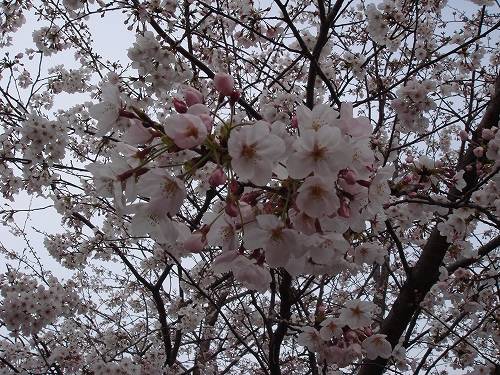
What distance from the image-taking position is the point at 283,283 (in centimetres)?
291

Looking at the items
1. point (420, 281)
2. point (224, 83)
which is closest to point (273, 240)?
point (224, 83)

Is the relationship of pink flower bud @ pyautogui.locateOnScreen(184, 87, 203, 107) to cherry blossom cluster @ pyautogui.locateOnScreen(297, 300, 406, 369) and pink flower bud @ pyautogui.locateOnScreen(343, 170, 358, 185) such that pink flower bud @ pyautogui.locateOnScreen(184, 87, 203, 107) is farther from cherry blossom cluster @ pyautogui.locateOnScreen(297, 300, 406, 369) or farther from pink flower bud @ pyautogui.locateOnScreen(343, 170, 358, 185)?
cherry blossom cluster @ pyautogui.locateOnScreen(297, 300, 406, 369)

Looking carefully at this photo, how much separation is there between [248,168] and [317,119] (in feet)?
0.90

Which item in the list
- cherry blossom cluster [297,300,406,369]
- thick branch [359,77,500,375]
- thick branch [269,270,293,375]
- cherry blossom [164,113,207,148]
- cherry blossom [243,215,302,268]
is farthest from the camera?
thick branch [359,77,500,375]

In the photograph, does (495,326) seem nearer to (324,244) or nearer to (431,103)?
(431,103)

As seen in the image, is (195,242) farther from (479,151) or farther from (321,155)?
(479,151)

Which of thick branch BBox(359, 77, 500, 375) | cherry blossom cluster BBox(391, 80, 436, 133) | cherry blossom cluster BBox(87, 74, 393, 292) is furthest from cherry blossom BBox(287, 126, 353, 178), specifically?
thick branch BBox(359, 77, 500, 375)

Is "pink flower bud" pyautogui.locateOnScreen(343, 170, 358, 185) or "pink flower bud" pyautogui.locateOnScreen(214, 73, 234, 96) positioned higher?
"pink flower bud" pyautogui.locateOnScreen(214, 73, 234, 96)

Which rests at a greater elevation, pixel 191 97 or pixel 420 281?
pixel 420 281

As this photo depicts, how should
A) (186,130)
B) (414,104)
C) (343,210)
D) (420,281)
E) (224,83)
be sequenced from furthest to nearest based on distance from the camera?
1. (420,281)
2. (414,104)
3. (224,83)
4. (343,210)
5. (186,130)

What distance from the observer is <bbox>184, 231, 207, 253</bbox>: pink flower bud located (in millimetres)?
1093

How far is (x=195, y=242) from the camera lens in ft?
3.63

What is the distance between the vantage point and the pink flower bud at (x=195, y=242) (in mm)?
1093

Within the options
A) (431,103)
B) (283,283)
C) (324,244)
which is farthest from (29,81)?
(324,244)
